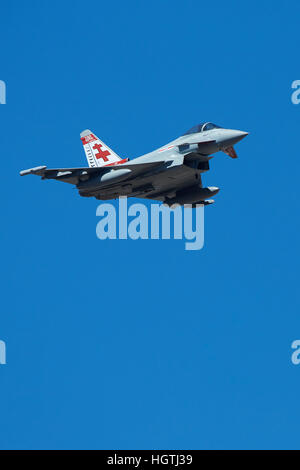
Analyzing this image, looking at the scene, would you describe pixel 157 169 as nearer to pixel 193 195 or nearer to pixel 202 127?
pixel 202 127

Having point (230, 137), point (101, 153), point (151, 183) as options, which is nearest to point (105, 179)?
point (151, 183)

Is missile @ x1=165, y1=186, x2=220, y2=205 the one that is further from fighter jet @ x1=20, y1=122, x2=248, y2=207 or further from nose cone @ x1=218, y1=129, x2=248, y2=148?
nose cone @ x1=218, y1=129, x2=248, y2=148

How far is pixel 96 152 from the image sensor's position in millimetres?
40750

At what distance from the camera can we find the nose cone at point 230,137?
3462 centimetres

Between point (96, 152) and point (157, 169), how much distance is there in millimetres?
6155

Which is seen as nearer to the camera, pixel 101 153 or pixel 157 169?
pixel 157 169

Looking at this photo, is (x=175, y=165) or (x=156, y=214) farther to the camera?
(x=156, y=214)

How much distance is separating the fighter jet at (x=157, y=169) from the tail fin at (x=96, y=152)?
2603 millimetres

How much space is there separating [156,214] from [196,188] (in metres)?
2.50

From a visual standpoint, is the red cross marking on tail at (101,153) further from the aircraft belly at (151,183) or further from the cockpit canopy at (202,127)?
the cockpit canopy at (202,127)
